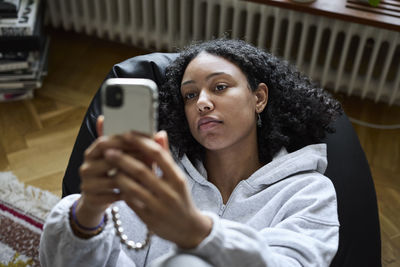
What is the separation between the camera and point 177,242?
0.73 m

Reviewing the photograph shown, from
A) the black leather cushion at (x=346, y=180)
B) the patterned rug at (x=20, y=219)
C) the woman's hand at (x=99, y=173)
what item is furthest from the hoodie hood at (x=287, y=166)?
the patterned rug at (x=20, y=219)

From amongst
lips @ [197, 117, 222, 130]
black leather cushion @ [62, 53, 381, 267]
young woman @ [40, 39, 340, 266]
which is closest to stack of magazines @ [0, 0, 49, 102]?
black leather cushion @ [62, 53, 381, 267]

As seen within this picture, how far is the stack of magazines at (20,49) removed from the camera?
2062 mm

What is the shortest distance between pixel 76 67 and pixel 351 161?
160cm

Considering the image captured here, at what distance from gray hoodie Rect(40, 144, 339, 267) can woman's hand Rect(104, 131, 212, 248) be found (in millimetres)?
101

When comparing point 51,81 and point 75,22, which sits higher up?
point 75,22

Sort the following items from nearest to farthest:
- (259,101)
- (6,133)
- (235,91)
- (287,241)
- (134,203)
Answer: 1. (134,203)
2. (287,241)
3. (235,91)
4. (259,101)
5. (6,133)

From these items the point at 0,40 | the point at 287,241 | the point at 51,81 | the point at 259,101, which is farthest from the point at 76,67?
the point at 287,241

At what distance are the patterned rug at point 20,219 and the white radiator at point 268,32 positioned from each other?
3.27 ft

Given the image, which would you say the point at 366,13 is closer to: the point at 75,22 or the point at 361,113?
the point at 361,113

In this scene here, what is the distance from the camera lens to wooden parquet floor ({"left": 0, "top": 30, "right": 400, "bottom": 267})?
6.04ft

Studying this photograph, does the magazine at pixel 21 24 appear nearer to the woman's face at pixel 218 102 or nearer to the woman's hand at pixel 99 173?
the woman's face at pixel 218 102

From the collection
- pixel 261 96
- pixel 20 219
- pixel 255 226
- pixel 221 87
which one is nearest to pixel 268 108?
pixel 261 96

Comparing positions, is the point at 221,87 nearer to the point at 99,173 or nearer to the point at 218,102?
the point at 218,102
